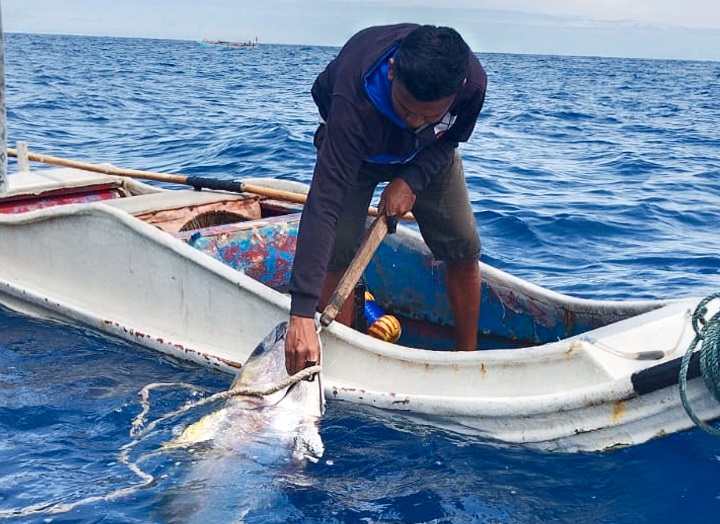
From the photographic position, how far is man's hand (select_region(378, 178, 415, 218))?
401cm

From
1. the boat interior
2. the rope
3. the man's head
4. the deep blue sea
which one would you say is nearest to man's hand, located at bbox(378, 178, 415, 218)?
the man's head

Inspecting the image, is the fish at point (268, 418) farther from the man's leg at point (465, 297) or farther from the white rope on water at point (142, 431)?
the man's leg at point (465, 297)

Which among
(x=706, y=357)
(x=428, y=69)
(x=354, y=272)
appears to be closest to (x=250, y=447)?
(x=354, y=272)

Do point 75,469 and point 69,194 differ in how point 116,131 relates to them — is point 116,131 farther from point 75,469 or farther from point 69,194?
point 75,469

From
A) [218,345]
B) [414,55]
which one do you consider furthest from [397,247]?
[414,55]

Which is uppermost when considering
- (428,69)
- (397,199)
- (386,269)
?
(428,69)

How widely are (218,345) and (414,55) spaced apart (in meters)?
1.92

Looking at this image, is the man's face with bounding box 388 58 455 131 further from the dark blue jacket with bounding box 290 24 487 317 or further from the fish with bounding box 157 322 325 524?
the fish with bounding box 157 322 325 524

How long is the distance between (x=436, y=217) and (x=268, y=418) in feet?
4.18

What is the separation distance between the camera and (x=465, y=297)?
4.57 metres

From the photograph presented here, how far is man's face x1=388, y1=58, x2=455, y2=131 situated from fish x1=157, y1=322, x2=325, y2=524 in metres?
1.15

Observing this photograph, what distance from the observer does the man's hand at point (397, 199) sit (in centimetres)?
401

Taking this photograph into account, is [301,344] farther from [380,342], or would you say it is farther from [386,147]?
[386,147]

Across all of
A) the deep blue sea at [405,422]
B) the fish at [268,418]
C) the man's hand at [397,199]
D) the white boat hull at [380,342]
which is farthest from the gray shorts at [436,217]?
the deep blue sea at [405,422]
